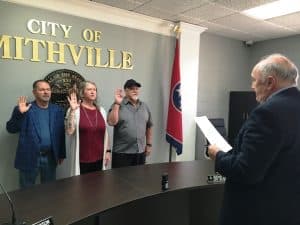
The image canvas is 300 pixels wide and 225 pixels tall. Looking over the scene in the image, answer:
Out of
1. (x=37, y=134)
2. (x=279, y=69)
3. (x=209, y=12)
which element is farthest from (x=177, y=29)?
(x=279, y=69)

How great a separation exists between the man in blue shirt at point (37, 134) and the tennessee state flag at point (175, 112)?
1579mm

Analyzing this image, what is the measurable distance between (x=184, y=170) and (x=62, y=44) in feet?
6.17

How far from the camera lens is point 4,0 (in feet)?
8.80

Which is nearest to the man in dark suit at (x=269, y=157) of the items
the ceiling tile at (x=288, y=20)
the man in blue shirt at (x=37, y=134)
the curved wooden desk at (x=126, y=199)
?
the curved wooden desk at (x=126, y=199)

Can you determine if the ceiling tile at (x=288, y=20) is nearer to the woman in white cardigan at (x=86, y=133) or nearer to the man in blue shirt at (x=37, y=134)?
the woman in white cardigan at (x=86, y=133)

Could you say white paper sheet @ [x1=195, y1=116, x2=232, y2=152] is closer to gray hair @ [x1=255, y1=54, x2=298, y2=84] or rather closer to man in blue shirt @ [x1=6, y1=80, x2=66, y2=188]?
gray hair @ [x1=255, y1=54, x2=298, y2=84]

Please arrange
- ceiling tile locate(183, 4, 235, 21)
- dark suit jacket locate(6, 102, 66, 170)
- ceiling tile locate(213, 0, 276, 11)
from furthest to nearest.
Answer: ceiling tile locate(183, 4, 235, 21), ceiling tile locate(213, 0, 276, 11), dark suit jacket locate(6, 102, 66, 170)

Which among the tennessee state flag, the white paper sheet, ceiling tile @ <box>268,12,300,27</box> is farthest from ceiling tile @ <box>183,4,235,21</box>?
the white paper sheet

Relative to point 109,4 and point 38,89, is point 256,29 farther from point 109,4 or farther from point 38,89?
point 38,89

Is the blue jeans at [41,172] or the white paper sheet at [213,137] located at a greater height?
the white paper sheet at [213,137]

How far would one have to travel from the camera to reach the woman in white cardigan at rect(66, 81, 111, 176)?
256 cm

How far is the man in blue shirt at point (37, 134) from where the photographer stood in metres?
2.52

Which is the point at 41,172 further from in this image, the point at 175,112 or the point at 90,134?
the point at 175,112

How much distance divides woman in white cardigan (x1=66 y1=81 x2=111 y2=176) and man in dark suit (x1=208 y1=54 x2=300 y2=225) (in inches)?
59.9
